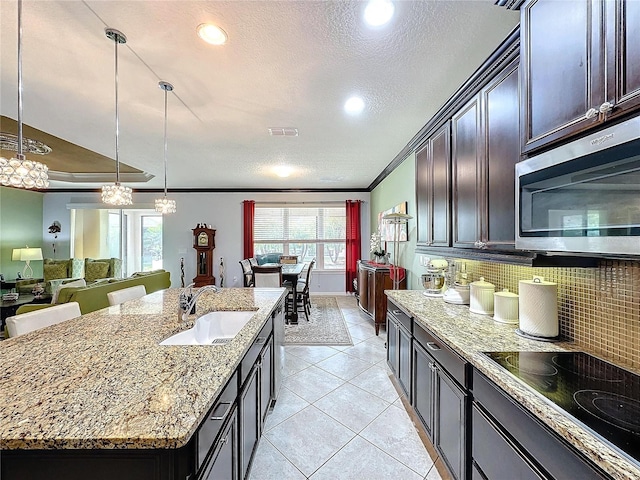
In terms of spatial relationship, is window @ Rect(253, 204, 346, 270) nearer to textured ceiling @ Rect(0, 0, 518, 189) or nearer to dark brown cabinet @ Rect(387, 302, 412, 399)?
textured ceiling @ Rect(0, 0, 518, 189)

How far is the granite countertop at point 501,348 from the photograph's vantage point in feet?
2.32

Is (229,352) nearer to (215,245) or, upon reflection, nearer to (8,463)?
(8,463)

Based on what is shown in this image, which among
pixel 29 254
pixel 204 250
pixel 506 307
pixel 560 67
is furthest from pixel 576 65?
pixel 29 254

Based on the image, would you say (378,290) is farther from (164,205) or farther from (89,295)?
(89,295)

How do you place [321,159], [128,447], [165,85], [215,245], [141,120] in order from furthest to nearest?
[215,245] → [321,159] → [141,120] → [165,85] → [128,447]

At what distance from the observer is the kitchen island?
2.41 feet

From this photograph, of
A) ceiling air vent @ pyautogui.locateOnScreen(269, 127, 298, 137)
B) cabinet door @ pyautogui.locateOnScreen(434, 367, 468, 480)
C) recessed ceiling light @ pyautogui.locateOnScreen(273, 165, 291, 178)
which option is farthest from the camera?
recessed ceiling light @ pyautogui.locateOnScreen(273, 165, 291, 178)

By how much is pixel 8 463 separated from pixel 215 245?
21.2 ft

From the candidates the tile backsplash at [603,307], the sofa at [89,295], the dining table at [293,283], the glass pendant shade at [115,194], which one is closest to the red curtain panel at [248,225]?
the dining table at [293,283]

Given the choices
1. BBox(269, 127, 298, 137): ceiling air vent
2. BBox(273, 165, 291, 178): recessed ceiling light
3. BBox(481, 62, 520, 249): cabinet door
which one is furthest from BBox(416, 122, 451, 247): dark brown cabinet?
BBox(273, 165, 291, 178): recessed ceiling light

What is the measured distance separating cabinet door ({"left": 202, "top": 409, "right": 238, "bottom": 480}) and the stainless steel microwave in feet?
4.86

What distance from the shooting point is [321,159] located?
174 inches

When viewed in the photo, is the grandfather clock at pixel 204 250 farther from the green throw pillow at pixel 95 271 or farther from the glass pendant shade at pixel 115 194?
the glass pendant shade at pixel 115 194

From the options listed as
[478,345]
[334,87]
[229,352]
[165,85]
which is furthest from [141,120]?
[478,345]
